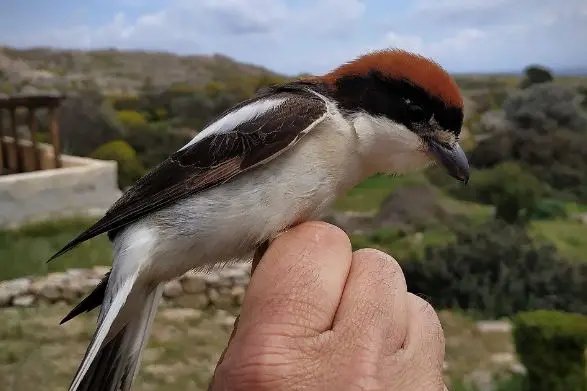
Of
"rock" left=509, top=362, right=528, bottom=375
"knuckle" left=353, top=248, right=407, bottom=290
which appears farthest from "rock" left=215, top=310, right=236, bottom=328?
"knuckle" left=353, top=248, right=407, bottom=290

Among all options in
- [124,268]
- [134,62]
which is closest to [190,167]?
[124,268]

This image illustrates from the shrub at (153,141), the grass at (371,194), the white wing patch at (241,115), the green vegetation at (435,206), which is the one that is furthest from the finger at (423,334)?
the shrub at (153,141)

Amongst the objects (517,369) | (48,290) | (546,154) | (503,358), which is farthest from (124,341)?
(546,154)

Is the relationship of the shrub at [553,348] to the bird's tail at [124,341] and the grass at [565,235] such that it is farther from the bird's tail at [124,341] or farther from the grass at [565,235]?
the grass at [565,235]

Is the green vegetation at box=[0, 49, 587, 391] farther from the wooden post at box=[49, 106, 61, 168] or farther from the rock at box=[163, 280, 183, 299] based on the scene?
the wooden post at box=[49, 106, 61, 168]

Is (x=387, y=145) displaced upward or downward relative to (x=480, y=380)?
upward

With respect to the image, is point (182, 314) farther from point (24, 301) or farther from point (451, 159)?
point (451, 159)
